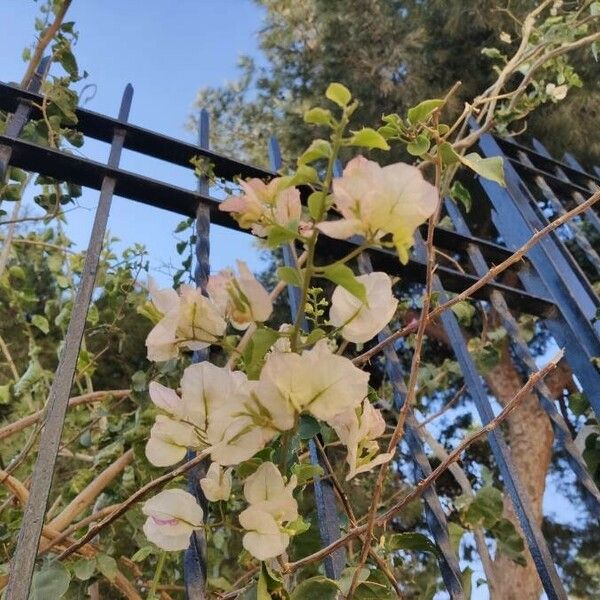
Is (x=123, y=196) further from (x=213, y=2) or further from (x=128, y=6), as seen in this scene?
(x=213, y=2)

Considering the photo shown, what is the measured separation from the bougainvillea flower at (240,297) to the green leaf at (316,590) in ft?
0.60

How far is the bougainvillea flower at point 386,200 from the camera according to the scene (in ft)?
1.20

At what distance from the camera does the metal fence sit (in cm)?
55

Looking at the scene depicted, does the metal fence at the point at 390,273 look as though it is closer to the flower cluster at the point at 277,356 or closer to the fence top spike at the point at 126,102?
the fence top spike at the point at 126,102

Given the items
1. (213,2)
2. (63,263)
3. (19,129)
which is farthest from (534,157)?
(213,2)

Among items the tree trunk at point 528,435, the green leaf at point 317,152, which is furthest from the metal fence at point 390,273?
the tree trunk at point 528,435

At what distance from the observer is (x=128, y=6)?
2.94 metres

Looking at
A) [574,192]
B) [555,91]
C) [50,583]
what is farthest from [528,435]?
[50,583]

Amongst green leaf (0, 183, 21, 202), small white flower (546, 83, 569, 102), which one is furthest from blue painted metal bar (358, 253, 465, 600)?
small white flower (546, 83, 569, 102)

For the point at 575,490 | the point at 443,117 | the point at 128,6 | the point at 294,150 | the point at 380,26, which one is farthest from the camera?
the point at 575,490

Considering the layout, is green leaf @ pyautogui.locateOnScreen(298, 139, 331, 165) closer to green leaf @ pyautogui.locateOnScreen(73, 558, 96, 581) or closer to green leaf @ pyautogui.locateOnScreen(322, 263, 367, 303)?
green leaf @ pyautogui.locateOnScreen(322, 263, 367, 303)

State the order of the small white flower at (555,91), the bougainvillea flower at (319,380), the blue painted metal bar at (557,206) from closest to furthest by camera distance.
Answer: the bougainvillea flower at (319,380) → the blue painted metal bar at (557,206) → the small white flower at (555,91)

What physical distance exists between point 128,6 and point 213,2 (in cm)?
153

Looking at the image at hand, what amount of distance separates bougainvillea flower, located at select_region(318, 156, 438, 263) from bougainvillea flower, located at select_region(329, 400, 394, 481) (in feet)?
0.41
